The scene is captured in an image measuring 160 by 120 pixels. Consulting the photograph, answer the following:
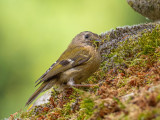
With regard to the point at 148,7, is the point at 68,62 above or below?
below

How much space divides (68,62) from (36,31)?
478cm

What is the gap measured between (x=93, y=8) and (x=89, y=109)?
6901 millimetres

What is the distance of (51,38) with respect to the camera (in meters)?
8.38

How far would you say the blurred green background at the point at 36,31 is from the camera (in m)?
8.29

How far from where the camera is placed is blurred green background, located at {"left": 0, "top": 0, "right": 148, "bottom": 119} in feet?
27.2

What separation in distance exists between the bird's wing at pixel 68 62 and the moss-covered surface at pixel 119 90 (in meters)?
0.25

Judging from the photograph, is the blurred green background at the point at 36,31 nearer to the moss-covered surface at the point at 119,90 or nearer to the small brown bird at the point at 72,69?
the moss-covered surface at the point at 119,90

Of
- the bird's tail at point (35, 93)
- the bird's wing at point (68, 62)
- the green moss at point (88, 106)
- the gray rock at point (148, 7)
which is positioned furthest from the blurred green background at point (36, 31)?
the green moss at point (88, 106)

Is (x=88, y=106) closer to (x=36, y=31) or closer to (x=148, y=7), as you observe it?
(x=148, y=7)

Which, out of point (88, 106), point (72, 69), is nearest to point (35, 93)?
point (72, 69)

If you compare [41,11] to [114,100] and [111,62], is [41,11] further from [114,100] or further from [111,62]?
[114,100]

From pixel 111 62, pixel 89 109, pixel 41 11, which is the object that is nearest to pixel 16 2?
pixel 41 11

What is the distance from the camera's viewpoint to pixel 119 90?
2.66m

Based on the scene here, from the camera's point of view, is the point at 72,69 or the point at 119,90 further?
the point at 72,69
